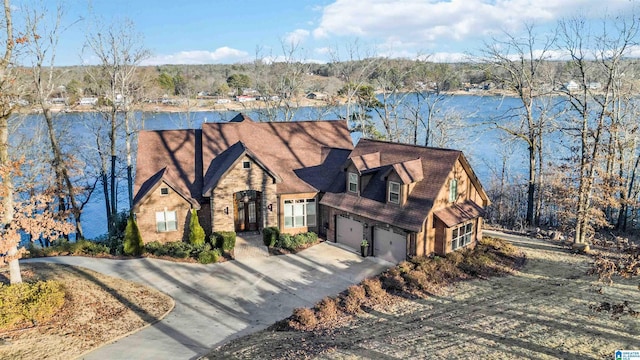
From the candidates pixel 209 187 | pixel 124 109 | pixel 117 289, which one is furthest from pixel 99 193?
pixel 117 289

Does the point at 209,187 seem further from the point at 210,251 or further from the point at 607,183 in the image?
the point at 607,183

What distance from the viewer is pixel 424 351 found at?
1355cm

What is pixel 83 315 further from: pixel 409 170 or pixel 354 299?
pixel 409 170

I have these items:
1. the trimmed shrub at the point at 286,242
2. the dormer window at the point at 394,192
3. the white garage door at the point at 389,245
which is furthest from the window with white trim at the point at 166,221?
the dormer window at the point at 394,192

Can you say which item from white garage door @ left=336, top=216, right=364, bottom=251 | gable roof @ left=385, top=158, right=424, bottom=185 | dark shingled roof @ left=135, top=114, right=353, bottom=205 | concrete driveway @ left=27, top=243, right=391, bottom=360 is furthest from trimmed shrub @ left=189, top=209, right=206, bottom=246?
gable roof @ left=385, top=158, right=424, bottom=185

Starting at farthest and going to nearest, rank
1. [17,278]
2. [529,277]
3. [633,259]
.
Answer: [529,277]
[17,278]
[633,259]

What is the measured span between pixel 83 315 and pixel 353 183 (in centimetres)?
1394

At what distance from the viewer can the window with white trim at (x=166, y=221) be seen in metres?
23.6

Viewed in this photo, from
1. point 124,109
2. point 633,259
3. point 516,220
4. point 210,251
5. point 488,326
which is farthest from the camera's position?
point 516,220

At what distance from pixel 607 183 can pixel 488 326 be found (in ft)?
44.0

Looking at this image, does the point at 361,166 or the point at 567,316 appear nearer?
the point at 567,316

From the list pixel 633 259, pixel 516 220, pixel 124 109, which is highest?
pixel 124 109

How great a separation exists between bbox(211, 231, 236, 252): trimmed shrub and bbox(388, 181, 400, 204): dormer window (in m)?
8.45

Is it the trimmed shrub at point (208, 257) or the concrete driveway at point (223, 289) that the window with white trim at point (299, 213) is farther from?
the trimmed shrub at point (208, 257)
